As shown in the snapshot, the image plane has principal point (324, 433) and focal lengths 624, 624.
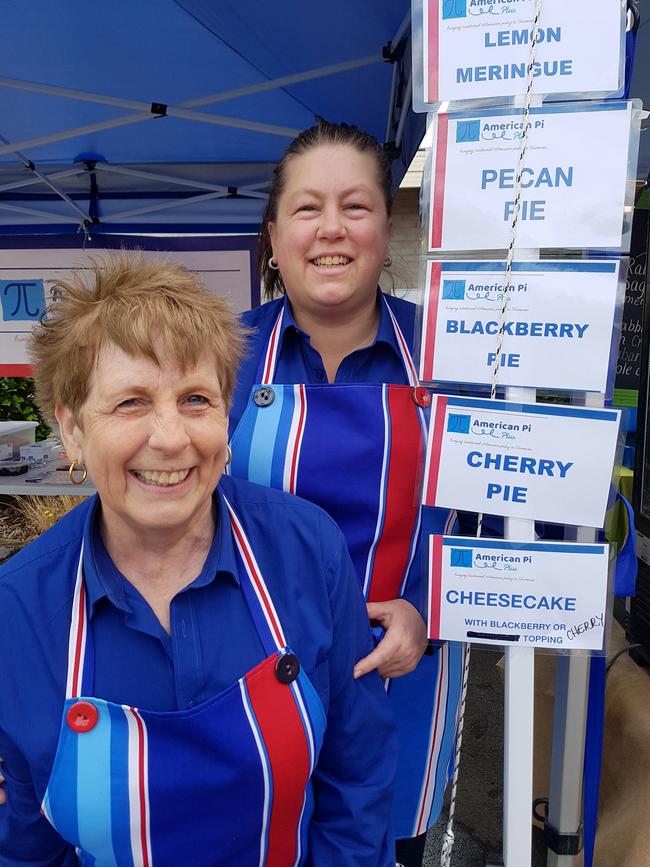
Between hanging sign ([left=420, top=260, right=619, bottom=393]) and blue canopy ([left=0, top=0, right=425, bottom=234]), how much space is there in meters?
1.14

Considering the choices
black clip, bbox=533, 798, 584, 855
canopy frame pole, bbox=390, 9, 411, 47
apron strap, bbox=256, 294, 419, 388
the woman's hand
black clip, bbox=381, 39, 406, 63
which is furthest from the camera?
black clip, bbox=381, 39, 406, 63

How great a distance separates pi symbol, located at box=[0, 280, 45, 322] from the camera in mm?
3562

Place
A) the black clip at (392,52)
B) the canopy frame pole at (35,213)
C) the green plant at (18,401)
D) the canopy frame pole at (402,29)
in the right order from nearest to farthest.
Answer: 1. the canopy frame pole at (402,29)
2. the black clip at (392,52)
3. the canopy frame pole at (35,213)
4. the green plant at (18,401)

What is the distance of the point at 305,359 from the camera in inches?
52.6

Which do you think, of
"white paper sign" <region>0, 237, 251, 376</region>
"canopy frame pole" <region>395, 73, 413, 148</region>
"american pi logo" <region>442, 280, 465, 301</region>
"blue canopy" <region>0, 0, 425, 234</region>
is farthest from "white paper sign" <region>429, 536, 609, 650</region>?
"white paper sign" <region>0, 237, 251, 376</region>

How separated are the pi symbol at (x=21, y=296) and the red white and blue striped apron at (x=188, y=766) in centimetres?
312

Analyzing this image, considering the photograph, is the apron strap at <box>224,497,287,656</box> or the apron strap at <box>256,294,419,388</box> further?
the apron strap at <box>256,294,419,388</box>

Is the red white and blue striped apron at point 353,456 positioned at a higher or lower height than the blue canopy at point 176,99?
lower

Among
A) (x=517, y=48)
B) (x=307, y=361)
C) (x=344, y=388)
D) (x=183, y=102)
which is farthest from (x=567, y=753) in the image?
(x=183, y=102)

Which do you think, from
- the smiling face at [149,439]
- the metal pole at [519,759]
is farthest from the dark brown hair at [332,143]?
the metal pole at [519,759]

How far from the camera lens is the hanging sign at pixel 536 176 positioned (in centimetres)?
85

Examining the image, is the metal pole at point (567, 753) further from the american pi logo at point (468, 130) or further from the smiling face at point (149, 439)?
the american pi logo at point (468, 130)

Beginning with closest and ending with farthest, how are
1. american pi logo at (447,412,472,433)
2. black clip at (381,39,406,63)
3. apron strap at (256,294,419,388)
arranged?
american pi logo at (447,412,472,433)
apron strap at (256,294,419,388)
black clip at (381,39,406,63)

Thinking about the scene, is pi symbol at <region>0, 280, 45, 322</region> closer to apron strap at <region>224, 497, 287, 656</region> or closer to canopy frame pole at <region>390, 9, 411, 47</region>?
canopy frame pole at <region>390, 9, 411, 47</region>
